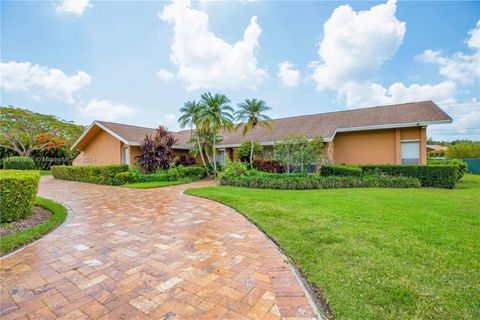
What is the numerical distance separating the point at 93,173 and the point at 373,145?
18.6 m

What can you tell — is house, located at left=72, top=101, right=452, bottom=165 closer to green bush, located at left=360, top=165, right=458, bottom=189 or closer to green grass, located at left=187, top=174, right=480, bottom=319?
green bush, located at left=360, top=165, right=458, bottom=189

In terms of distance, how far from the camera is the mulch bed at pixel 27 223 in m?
4.71

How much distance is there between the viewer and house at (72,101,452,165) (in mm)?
13469

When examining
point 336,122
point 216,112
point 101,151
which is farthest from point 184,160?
point 336,122

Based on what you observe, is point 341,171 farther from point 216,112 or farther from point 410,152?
point 216,112

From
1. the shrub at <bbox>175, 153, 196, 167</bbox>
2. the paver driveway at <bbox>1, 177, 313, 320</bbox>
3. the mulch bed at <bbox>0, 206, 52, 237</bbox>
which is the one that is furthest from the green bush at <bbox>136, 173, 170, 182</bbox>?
the paver driveway at <bbox>1, 177, 313, 320</bbox>

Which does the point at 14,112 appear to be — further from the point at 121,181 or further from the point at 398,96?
the point at 398,96

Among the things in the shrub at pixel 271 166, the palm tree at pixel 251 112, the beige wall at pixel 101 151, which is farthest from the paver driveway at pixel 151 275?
the beige wall at pixel 101 151

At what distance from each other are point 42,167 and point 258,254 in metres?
36.6

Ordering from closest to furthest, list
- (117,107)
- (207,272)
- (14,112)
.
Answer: (207,272) < (117,107) < (14,112)

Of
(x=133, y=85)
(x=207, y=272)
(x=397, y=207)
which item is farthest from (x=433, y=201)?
(x=133, y=85)

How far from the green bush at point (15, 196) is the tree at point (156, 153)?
10277 millimetres

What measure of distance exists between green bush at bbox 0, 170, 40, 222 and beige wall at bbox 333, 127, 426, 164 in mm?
15802

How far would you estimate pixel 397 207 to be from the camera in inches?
243
